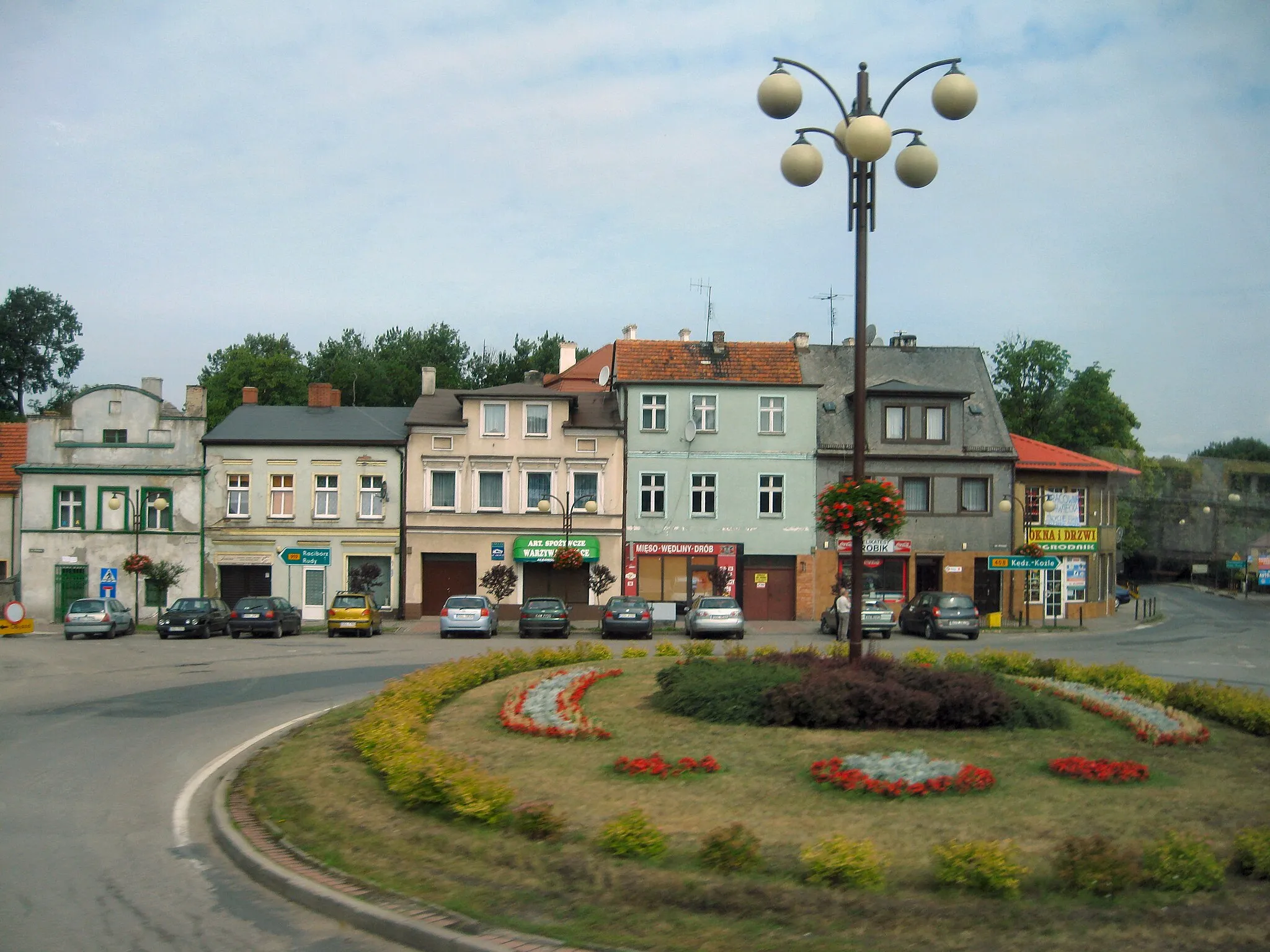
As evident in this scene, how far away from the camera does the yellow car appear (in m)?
39.1

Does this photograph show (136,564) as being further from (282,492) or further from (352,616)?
(352,616)

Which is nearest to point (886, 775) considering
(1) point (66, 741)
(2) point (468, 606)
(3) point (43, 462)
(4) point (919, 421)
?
(1) point (66, 741)

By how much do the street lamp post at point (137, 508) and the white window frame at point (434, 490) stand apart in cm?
1057

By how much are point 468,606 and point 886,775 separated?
2915 cm

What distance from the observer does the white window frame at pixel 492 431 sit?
157 ft

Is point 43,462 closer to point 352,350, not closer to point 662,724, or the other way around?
point 662,724

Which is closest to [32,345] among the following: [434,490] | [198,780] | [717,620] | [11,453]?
[11,453]

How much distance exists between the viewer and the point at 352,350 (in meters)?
97.8

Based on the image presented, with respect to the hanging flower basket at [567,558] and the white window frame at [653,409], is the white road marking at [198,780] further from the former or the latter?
the white window frame at [653,409]

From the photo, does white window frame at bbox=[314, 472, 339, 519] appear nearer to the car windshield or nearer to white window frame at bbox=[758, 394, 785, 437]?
the car windshield

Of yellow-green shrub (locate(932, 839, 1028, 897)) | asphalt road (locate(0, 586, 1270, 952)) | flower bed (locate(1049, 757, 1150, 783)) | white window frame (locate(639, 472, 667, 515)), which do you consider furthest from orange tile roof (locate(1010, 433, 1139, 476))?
yellow-green shrub (locate(932, 839, 1028, 897))

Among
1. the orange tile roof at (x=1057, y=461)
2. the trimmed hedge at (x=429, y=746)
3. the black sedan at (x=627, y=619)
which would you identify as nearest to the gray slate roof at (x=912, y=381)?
the orange tile roof at (x=1057, y=461)

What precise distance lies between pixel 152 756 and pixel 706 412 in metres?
36.0

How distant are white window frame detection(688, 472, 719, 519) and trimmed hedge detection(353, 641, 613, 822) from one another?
27675mm
